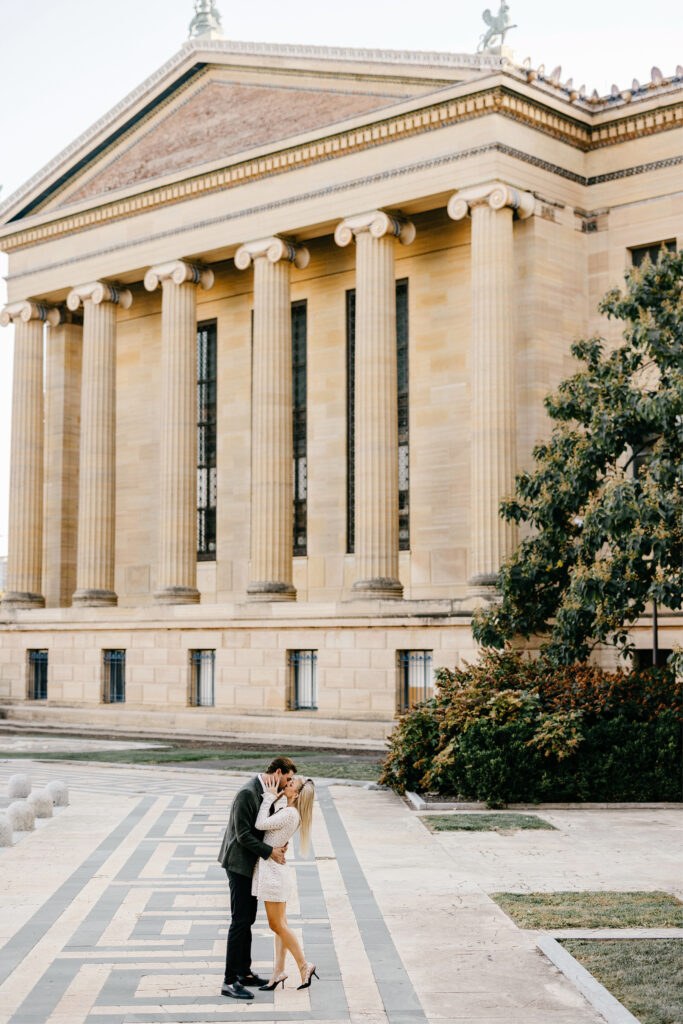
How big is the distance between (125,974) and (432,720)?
11.3m

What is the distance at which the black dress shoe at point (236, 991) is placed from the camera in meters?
9.41

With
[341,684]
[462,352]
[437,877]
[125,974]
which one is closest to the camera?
[125,974]

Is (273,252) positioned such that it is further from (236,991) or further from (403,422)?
(236,991)

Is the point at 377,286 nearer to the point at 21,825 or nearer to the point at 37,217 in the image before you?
the point at 37,217

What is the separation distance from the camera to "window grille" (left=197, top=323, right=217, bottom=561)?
42.8 meters

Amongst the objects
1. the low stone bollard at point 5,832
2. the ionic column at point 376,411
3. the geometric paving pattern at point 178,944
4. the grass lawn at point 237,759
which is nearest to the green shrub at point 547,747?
the geometric paving pattern at point 178,944

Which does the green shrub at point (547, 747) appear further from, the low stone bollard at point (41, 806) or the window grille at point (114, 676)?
the window grille at point (114, 676)

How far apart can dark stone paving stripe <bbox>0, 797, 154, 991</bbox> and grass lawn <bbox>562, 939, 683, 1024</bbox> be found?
4.21 metres

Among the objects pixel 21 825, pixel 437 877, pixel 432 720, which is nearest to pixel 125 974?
pixel 437 877

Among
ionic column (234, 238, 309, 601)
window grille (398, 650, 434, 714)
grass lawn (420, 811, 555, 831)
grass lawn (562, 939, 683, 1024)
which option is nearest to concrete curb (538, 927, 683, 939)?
grass lawn (562, 939, 683, 1024)

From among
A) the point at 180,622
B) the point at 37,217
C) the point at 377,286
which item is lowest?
the point at 180,622

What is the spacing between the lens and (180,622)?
38.0 metres

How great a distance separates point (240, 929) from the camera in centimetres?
966

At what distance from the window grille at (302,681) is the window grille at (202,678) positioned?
10.6 feet
